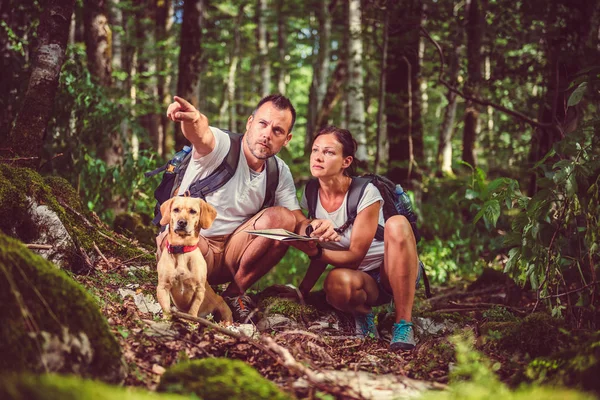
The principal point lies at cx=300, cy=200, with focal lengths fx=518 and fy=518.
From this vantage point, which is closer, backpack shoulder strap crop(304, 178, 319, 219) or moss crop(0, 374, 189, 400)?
moss crop(0, 374, 189, 400)

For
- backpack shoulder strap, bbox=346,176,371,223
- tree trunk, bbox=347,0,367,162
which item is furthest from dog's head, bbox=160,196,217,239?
tree trunk, bbox=347,0,367,162

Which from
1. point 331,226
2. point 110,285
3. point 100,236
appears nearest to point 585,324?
point 331,226

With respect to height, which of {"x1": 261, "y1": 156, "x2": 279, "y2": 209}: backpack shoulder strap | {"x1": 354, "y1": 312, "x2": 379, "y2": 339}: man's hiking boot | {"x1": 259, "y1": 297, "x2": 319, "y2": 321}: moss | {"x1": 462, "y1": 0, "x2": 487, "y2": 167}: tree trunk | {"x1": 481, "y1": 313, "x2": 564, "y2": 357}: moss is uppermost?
{"x1": 462, "y1": 0, "x2": 487, "y2": 167}: tree trunk

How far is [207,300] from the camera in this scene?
3979 mm

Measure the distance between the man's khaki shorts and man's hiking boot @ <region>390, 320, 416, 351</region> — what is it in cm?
146

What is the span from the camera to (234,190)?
446cm

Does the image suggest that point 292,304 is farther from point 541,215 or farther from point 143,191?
point 143,191

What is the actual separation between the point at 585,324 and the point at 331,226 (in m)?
2.10

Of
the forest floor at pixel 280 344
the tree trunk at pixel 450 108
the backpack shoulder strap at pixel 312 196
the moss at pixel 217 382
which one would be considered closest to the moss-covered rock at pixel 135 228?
the forest floor at pixel 280 344

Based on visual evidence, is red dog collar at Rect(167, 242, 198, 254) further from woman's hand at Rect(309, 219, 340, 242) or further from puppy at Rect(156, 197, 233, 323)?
woman's hand at Rect(309, 219, 340, 242)

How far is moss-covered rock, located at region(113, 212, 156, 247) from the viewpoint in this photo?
22.0ft

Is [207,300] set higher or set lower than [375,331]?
higher

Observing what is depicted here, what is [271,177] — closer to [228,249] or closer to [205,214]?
[228,249]

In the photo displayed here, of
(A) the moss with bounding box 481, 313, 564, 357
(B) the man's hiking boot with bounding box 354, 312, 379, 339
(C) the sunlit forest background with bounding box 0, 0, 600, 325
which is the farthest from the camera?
(B) the man's hiking boot with bounding box 354, 312, 379, 339
